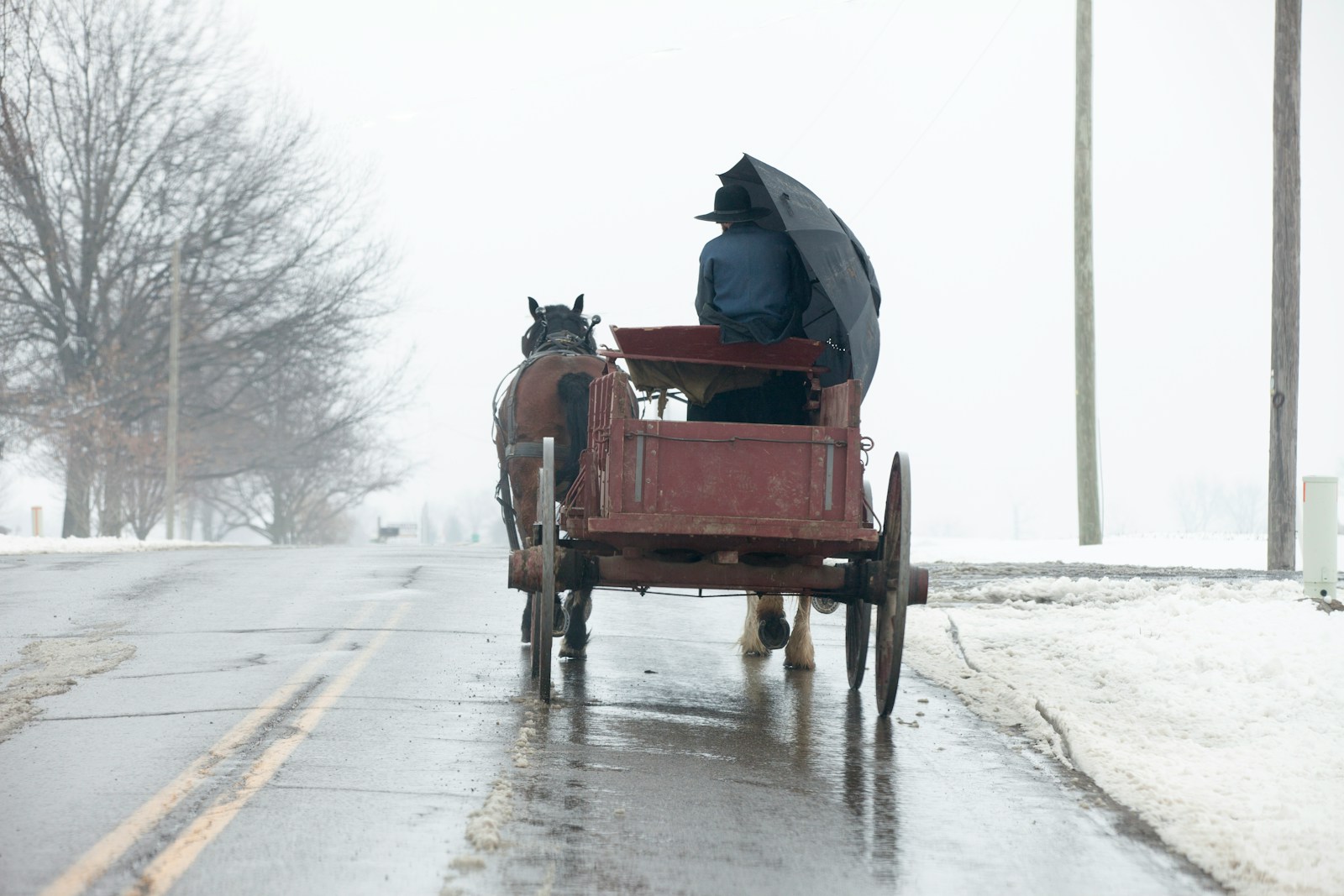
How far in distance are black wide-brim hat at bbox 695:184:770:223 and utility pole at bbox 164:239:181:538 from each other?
107 ft

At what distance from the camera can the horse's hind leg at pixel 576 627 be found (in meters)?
9.55

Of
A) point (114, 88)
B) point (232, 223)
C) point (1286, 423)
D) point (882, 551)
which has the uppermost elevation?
point (114, 88)

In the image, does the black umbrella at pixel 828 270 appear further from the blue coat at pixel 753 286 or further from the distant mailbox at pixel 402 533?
the distant mailbox at pixel 402 533

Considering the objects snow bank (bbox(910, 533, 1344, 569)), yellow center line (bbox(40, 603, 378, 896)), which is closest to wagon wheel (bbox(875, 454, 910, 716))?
yellow center line (bbox(40, 603, 378, 896))

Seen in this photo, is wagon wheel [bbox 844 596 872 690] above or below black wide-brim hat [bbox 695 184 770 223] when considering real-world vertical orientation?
below

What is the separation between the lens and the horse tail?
9.81 m

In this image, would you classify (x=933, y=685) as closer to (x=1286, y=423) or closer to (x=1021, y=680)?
(x=1021, y=680)

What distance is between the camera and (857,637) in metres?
8.79

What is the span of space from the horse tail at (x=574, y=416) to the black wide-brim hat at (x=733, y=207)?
183cm

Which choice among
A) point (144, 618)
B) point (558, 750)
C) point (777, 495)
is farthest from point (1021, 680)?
point (144, 618)

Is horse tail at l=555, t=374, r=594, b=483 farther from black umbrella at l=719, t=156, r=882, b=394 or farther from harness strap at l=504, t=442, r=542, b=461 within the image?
black umbrella at l=719, t=156, r=882, b=394

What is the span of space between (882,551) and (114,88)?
36.8 metres

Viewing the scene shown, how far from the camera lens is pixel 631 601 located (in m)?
14.6

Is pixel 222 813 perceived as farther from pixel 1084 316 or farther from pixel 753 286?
pixel 1084 316
